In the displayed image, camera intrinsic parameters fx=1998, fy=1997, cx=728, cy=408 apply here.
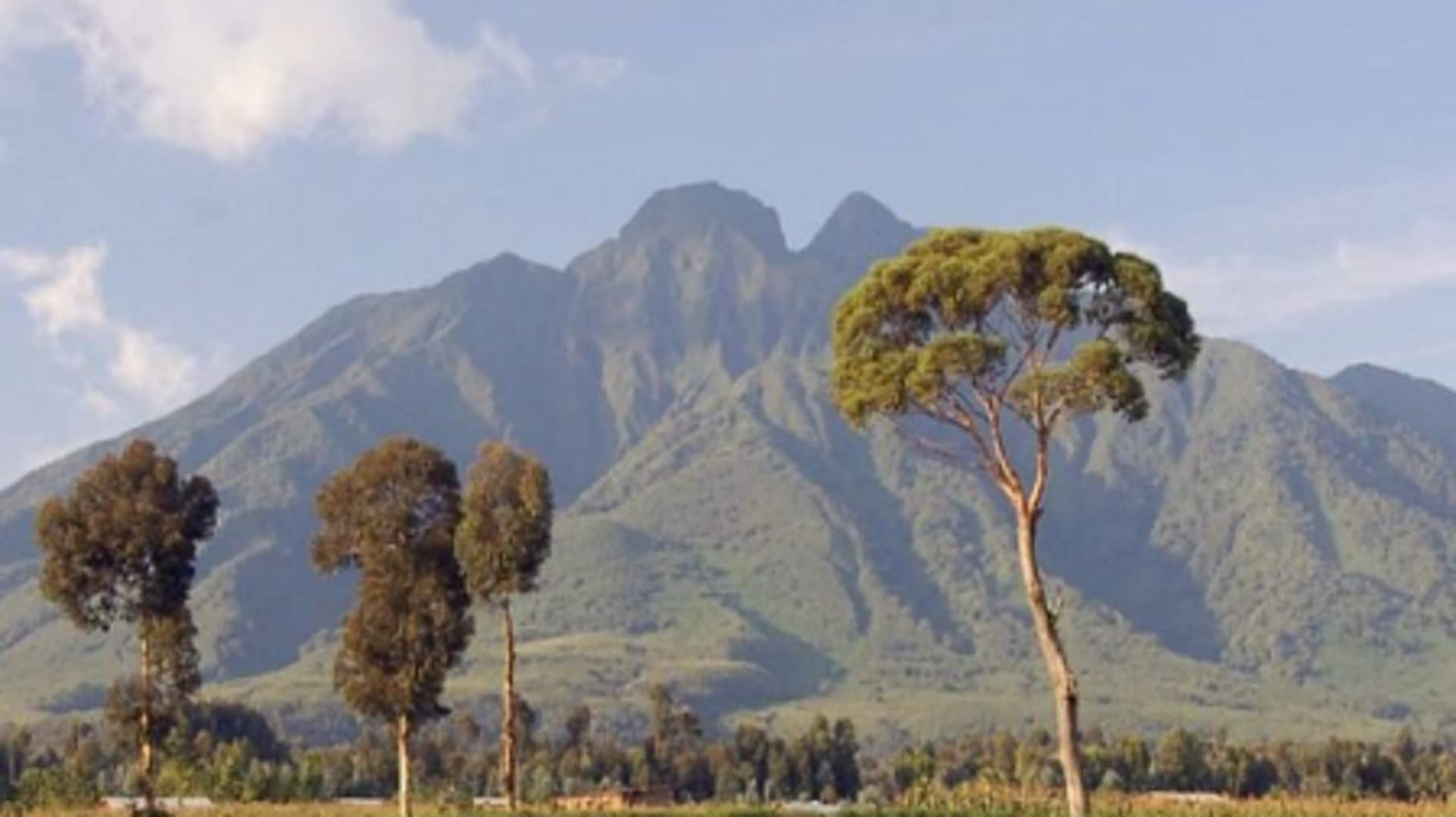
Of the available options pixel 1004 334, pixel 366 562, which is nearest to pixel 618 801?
pixel 366 562

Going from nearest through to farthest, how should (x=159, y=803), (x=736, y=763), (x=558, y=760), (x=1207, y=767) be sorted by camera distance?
(x=159, y=803), (x=1207, y=767), (x=558, y=760), (x=736, y=763)

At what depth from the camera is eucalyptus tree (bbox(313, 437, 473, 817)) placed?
2267 inches

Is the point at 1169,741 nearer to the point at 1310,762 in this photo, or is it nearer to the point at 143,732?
the point at 1310,762

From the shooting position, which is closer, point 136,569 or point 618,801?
point 618,801

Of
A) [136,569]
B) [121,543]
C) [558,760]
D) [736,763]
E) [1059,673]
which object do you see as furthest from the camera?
[736,763]

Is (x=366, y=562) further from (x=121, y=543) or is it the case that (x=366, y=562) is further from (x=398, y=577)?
(x=121, y=543)

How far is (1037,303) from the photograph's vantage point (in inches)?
1972

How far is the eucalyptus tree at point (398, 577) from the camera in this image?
57.6 m

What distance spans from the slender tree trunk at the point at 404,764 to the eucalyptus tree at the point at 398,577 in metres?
0.10

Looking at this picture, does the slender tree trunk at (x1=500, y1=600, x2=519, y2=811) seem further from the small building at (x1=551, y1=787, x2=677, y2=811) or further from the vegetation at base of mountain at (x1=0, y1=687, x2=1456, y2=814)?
the vegetation at base of mountain at (x1=0, y1=687, x2=1456, y2=814)

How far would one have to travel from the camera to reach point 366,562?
58375 mm

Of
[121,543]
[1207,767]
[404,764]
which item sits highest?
[121,543]

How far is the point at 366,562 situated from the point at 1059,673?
71.0 feet

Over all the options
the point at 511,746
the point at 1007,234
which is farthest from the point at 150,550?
the point at 1007,234
